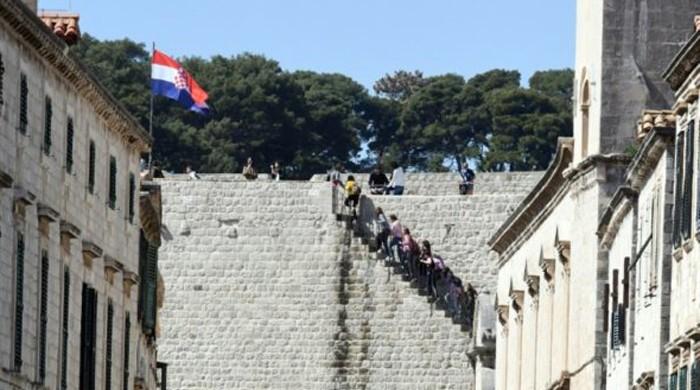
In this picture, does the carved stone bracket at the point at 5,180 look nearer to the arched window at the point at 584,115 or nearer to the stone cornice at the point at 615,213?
the stone cornice at the point at 615,213

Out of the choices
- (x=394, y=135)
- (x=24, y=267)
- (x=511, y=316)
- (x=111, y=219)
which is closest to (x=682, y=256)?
(x=24, y=267)

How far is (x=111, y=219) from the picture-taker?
2092 inches

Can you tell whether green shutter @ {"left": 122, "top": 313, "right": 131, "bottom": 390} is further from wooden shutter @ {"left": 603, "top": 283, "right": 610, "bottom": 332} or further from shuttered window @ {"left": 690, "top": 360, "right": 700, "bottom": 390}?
shuttered window @ {"left": 690, "top": 360, "right": 700, "bottom": 390}

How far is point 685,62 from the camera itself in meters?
A: 40.3

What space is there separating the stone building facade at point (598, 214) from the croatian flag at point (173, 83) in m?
14.7

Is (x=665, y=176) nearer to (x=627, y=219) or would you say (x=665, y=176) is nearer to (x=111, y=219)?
(x=627, y=219)

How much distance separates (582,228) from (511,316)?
11013 millimetres

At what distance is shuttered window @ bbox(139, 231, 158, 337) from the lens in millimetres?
58094

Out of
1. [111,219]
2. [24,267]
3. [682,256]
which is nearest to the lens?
[682,256]

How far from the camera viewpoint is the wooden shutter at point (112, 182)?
53031mm

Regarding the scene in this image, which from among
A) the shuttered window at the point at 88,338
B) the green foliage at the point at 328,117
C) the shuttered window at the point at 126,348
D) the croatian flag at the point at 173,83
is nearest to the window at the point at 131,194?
the shuttered window at the point at 126,348

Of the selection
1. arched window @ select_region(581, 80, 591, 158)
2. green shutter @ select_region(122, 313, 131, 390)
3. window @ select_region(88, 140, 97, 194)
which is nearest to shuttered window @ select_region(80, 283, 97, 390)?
window @ select_region(88, 140, 97, 194)

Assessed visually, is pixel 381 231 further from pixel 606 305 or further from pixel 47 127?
pixel 47 127

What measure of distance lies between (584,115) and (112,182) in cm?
912
